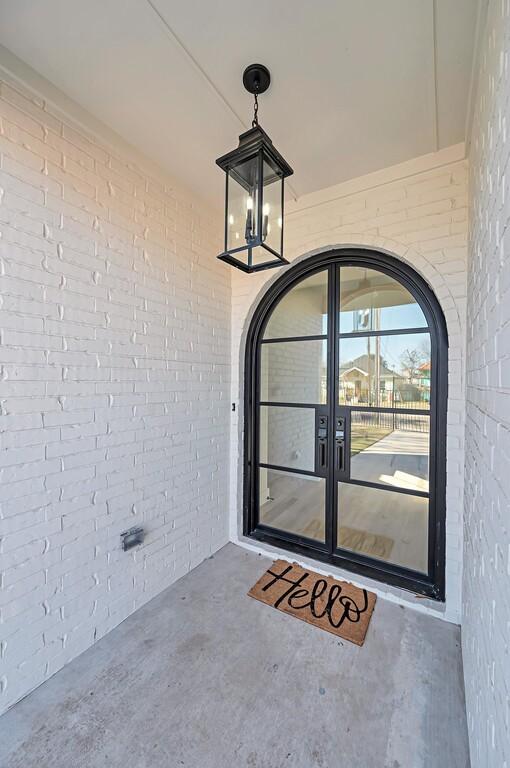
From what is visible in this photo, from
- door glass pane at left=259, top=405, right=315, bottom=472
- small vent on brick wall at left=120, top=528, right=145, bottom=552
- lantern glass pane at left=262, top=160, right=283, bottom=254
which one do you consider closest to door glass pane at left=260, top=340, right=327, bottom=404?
door glass pane at left=259, top=405, right=315, bottom=472

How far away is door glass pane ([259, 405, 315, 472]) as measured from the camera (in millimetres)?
2691

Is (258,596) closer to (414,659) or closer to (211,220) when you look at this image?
(414,659)

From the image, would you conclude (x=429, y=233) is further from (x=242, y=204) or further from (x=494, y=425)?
(x=494, y=425)

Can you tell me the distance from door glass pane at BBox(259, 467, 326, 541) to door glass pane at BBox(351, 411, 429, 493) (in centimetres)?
42

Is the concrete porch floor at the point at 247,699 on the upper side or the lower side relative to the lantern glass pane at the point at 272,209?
lower

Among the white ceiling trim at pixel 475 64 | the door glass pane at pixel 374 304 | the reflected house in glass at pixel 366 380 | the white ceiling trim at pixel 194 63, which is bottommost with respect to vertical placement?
the reflected house in glass at pixel 366 380

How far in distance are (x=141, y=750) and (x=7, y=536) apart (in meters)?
1.08

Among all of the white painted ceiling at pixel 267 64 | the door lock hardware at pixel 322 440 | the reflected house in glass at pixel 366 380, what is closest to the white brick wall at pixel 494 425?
the white painted ceiling at pixel 267 64

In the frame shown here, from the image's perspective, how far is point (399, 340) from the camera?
2.30m

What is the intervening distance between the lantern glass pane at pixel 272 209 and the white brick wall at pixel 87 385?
1.05 metres

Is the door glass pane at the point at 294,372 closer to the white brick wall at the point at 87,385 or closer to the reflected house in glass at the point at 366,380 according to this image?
the reflected house in glass at the point at 366,380

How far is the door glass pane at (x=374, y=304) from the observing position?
2.29 meters

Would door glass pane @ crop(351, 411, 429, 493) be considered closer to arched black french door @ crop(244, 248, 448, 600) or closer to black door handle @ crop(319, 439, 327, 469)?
arched black french door @ crop(244, 248, 448, 600)

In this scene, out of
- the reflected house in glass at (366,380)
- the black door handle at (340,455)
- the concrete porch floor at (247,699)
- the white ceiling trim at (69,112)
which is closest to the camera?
the concrete porch floor at (247,699)
